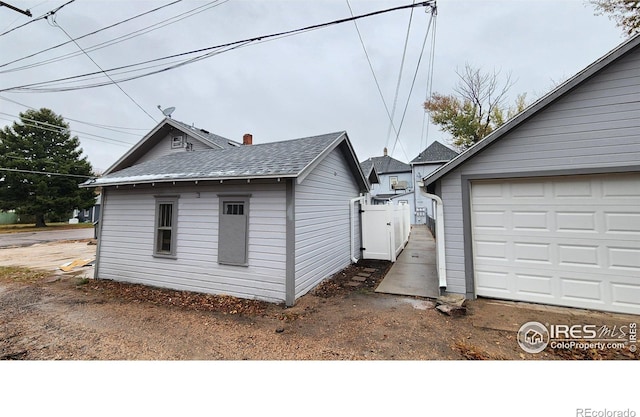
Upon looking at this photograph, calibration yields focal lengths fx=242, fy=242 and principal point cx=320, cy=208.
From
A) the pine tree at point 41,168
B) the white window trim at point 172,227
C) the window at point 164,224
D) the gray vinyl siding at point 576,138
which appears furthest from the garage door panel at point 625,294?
the pine tree at point 41,168

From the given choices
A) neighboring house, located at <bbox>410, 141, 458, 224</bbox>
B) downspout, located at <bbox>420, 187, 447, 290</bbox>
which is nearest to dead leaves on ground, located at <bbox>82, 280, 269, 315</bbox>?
downspout, located at <bbox>420, 187, 447, 290</bbox>

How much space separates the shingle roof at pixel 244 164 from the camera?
5.28 meters

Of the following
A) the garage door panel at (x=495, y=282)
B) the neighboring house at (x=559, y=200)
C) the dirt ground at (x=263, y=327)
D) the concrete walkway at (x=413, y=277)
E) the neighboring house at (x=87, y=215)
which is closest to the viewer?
the dirt ground at (x=263, y=327)

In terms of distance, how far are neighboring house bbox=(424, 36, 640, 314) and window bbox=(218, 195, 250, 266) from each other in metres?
4.28

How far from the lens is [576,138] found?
4406mm

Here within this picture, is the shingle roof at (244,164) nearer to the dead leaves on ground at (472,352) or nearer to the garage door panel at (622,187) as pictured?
the dead leaves on ground at (472,352)

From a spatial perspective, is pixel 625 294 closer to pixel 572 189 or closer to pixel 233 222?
pixel 572 189

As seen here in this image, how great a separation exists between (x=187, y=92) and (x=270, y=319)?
13809mm

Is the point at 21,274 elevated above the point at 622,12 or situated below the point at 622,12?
below

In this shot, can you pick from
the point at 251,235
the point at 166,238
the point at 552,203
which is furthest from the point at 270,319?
the point at 552,203

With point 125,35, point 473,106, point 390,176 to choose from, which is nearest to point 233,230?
point 125,35

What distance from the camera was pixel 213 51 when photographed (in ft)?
20.2

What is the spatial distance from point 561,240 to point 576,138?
6.17 ft

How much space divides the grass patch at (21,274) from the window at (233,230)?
6311 millimetres
